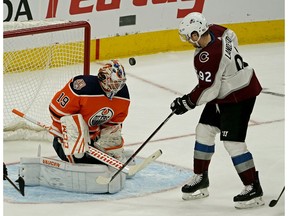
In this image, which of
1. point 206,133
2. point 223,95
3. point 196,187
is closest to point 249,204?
point 196,187

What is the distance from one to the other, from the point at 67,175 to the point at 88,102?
0.38 metres

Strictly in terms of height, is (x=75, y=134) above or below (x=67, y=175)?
above

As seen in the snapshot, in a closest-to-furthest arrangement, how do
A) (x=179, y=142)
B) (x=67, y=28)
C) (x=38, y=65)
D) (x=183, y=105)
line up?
(x=183, y=105) < (x=67, y=28) < (x=179, y=142) < (x=38, y=65)

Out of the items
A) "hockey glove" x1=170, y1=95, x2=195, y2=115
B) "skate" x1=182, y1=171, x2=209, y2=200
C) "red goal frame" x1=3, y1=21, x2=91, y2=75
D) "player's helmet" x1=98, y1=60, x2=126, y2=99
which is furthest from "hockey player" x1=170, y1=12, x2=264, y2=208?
"red goal frame" x1=3, y1=21, x2=91, y2=75

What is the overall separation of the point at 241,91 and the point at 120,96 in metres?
0.62

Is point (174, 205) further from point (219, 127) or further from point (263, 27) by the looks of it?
point (263, 27)

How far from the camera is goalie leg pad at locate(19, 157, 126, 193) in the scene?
5.33 metres

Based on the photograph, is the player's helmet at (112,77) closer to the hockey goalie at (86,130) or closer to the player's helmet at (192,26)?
the hockey goalie at (86,130)

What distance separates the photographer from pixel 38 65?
6.64 meters

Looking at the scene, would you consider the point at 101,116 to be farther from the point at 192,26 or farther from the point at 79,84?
the point at 192,26

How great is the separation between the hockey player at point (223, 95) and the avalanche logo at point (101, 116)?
344 mm

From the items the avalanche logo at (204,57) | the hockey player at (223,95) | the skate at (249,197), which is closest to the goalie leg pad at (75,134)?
the hockey player at (223,95)

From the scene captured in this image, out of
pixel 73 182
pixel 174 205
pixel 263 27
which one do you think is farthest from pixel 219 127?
pixel 263 27

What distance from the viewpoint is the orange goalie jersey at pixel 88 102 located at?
17.3ft
